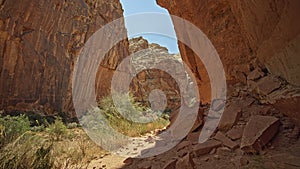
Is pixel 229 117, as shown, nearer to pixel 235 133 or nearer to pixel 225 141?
pixel 235 133

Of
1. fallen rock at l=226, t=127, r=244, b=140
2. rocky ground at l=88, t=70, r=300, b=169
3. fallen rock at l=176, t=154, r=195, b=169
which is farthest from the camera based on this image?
fallen rock at l=226, t=127, r=244, b=140

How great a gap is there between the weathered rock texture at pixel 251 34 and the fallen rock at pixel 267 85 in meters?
0.02

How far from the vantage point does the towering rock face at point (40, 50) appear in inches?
446

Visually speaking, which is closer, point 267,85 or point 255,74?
point 267,85

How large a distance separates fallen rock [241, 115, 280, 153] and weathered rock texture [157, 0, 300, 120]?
42cm

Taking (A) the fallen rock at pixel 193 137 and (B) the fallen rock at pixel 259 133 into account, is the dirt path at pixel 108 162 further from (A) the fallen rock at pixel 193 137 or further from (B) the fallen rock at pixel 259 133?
(B) the fallen rock at pixel 259 133

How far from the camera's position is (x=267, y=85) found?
2.98 metres

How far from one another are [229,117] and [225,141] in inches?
23.6

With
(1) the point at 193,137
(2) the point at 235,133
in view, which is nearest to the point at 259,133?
(2) the point at 235,133

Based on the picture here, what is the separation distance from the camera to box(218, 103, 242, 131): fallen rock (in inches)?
124

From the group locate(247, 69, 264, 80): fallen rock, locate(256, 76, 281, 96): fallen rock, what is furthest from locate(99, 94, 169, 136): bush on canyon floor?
locate(256, 76, 281, 96): fallen rock

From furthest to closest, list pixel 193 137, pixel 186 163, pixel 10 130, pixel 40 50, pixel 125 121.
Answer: pixel 40 50
pixel 125 121
pixel 10 130
pixel 193 137
pixel 186 163

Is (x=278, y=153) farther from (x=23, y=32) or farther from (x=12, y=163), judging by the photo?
(x=23, y=32)

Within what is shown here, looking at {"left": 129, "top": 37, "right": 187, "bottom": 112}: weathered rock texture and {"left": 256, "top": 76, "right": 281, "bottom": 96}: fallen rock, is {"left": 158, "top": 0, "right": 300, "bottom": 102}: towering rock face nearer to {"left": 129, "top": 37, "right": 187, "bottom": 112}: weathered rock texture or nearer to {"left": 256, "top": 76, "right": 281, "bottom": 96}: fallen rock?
{"left": 256, "top": 76, "right": 281, "bottom": 96}: fallen rock
